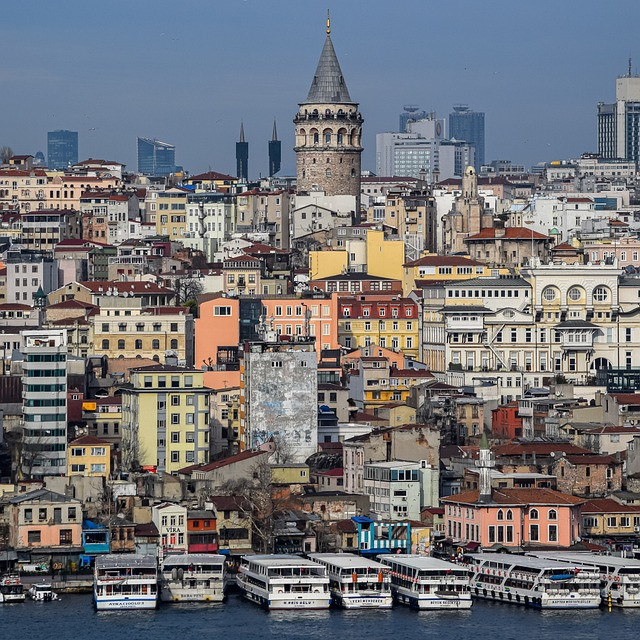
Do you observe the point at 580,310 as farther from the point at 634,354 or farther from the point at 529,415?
the point at 529,415

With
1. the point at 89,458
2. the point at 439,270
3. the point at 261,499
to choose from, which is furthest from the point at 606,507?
the point at 439,270

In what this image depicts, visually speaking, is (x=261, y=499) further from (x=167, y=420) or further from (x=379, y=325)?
(x=379, y=325)

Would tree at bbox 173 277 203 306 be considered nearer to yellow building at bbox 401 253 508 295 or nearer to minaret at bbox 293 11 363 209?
yellow building at bbox 401 253 508 295

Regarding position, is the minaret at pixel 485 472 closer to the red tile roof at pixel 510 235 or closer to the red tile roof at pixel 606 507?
the red tile roof at pixel 606 507

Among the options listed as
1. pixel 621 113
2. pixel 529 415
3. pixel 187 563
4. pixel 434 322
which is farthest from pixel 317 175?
pixel 621 113

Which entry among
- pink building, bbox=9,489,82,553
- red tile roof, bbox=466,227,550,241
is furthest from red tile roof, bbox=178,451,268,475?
red tile roof, bbox=466,227,550,241

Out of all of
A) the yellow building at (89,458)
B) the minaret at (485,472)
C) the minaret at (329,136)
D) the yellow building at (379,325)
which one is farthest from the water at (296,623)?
the minaret at (329,136)
